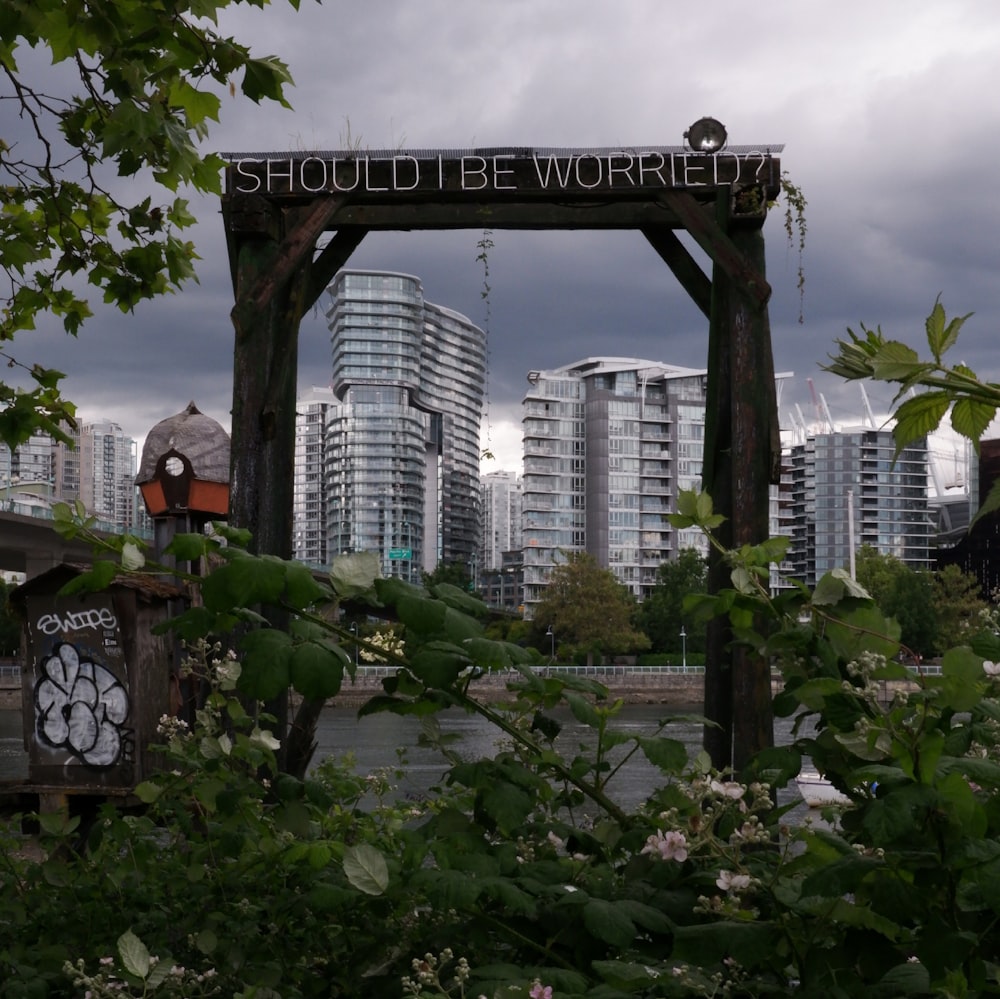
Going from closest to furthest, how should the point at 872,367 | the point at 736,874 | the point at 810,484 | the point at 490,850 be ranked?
the point at 872,367, the point at 736,874, the point at 490,850, the point at 810,484

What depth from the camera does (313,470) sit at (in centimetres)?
15175

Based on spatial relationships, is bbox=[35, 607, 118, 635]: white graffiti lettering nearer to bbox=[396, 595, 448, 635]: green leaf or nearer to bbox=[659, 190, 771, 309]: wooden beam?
bbox=[659, 190, 771, 309]: wooden beam

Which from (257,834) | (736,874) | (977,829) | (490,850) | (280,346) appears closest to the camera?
(977,829)

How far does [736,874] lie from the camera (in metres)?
1.66

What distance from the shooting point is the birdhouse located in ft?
21.6

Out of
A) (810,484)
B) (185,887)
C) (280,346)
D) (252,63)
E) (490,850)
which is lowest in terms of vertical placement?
(185,887)

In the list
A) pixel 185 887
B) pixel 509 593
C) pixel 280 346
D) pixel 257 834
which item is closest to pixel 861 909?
pixel 257 834

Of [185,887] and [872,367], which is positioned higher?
[872,367]

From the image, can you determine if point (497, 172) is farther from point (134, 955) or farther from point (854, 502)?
point (854, 502)

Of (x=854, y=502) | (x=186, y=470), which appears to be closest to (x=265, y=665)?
(x=186, y=470)

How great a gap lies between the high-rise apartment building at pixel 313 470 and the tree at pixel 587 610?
2642 inches

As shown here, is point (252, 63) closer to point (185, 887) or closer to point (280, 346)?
point (280, 346)

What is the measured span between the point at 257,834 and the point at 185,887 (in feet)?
0.85

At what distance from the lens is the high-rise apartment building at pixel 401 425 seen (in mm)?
133250
